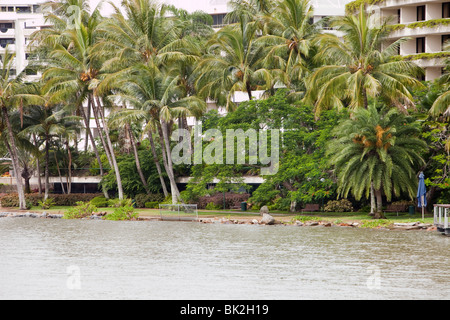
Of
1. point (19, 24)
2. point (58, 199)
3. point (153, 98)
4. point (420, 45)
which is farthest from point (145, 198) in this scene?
point (19, 24)

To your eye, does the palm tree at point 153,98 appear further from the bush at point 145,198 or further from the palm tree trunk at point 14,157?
the palm tree trunk at point 14,157

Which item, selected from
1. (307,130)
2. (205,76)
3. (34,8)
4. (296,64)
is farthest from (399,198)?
(34,8)

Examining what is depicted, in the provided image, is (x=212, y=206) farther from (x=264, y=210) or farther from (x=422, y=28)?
(x=422, y=28)

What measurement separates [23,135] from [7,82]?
512 cm

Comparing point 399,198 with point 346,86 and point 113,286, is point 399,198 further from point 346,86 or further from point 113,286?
point 113,286

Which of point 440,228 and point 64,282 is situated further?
point 440,228

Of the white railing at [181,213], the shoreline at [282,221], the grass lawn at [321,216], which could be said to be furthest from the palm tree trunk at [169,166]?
the shoreline at [282,221]

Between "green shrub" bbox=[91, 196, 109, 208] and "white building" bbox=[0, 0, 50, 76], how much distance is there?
31.3 metres

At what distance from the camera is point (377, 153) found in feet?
131

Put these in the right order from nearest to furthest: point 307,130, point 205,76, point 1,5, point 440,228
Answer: point 440,228, point 307,130, point 205,76, point 1,5

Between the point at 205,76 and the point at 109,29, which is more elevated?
the point at 109,29

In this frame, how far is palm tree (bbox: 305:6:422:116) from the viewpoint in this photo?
40625 millimetres

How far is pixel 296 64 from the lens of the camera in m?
49.4

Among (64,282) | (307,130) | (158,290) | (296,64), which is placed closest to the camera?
(158,290)
